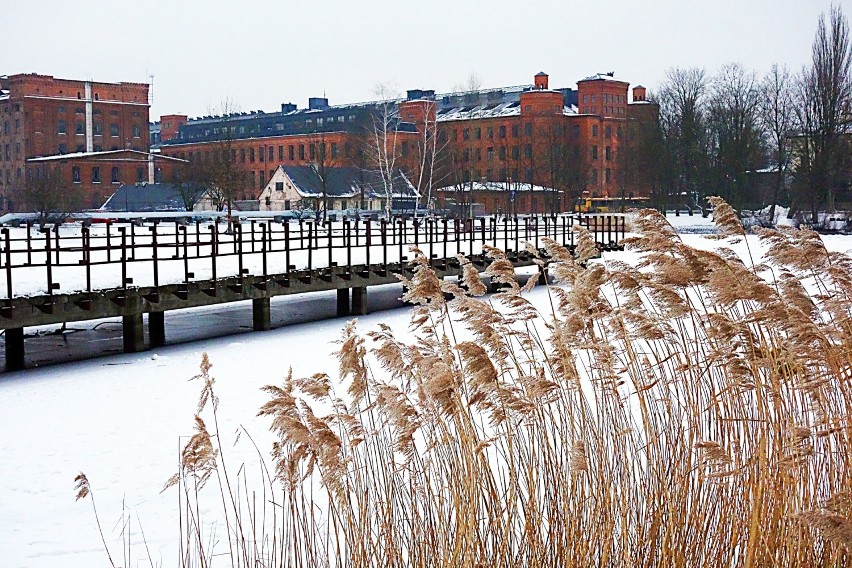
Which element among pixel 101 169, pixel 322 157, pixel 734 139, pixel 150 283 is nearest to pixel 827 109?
pixel 734 139

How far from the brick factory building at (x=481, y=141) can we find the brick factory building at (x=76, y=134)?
17.5 ft

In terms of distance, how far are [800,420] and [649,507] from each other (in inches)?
32.6

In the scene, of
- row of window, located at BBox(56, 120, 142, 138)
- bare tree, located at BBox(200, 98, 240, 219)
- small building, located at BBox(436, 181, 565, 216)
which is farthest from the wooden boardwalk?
row of window, located at BBox(56, 120, 142, 138)

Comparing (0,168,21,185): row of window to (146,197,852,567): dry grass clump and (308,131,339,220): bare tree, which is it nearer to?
(308,131,339,220): bare tree

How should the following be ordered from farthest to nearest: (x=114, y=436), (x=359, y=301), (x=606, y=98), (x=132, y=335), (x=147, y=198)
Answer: (x=606, y=98), (x=147, y=198), (x=359, y=301), (x=132, y=335), (x=114, y=436)

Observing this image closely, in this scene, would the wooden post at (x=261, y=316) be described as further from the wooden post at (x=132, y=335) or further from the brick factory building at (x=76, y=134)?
the brick factory building at (x=76, y=134)

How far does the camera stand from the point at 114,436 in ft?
33.8

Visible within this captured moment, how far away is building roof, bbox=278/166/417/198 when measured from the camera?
230ft

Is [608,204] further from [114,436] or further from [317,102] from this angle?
[114,436]

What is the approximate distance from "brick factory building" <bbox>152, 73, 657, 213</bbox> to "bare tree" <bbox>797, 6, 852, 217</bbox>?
16534 mm

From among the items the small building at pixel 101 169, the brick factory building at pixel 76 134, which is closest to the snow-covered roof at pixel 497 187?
the small building at pixel 101 169

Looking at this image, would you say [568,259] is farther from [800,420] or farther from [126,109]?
[126,109]

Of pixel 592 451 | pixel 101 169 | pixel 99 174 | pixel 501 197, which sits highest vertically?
pixel 101 169

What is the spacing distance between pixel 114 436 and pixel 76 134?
255ft
